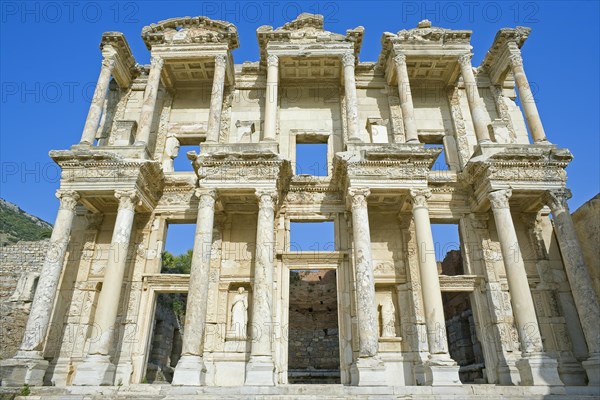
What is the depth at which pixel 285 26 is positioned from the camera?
16656mm

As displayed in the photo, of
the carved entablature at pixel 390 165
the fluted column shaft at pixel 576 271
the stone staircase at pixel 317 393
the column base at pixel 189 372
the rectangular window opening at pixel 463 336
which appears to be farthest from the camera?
the rectangular window opening at pixel 463 336

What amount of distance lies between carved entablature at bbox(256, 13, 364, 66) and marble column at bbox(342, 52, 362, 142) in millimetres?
531

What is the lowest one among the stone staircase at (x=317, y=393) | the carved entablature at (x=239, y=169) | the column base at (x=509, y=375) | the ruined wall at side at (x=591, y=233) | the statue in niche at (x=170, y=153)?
the stone staircase at (x=317, y=393)

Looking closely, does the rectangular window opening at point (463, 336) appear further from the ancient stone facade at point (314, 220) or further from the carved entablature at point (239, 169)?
the carved entablature at point (239, 169)

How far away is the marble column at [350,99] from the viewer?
14.1 meters

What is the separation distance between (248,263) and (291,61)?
8.06m

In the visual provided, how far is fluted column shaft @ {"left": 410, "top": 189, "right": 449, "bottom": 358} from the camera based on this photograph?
11.2m

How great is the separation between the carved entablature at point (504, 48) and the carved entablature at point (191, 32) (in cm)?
1037

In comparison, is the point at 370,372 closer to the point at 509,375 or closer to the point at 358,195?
the point at 509,375

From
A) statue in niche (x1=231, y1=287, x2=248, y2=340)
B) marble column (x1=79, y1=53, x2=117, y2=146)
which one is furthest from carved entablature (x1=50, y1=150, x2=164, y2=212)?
statue in niche (x1=231, y1=287, x2=248, y2=340)

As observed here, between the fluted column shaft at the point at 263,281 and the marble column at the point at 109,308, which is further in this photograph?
the fluted column shaft at the point at 263,281

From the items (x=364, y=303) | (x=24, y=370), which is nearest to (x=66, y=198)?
(x=24, y=370)

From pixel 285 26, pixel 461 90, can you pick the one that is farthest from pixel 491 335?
pixel 285 26

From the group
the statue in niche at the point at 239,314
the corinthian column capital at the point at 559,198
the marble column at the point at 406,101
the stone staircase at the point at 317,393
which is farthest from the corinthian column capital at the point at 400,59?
the stone staircase at the point at 317,393
